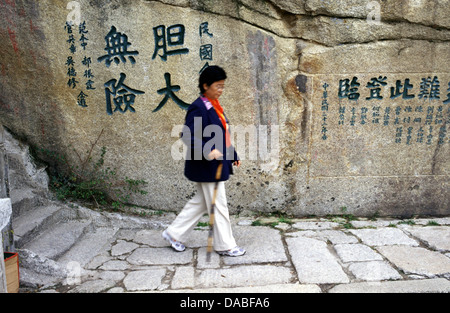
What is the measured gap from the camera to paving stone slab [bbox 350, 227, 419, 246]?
3.93 m

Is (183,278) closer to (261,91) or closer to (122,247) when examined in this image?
(122,247)

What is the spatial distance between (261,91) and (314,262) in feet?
7.45

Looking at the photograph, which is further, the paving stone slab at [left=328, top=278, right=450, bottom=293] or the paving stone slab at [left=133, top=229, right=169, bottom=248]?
the paving stone slab at [left=133, top=229, right=169, bottom=248]

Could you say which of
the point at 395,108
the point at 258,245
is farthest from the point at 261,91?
the point at 258,245

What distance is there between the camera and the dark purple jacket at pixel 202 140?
3271 mm

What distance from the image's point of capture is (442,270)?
3285 mm

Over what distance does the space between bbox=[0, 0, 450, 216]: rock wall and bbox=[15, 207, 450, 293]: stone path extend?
0.57 m

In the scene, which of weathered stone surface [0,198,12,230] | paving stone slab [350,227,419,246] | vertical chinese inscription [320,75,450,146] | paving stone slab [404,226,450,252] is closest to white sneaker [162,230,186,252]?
weathered stone surface [0,198,12,230]

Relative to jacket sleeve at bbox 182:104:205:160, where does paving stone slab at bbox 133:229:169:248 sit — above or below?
below

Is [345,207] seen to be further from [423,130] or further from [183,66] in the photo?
[183,66]

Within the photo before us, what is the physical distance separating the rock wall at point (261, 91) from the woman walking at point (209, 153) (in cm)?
123

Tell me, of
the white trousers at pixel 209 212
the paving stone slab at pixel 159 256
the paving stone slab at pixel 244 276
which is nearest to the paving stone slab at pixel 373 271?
the paving stone slab at pixel 244 276

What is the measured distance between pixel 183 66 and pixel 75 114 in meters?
1.58

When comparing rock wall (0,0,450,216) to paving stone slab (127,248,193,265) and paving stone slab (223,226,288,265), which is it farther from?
paving stone slab (127,248,193,265)
